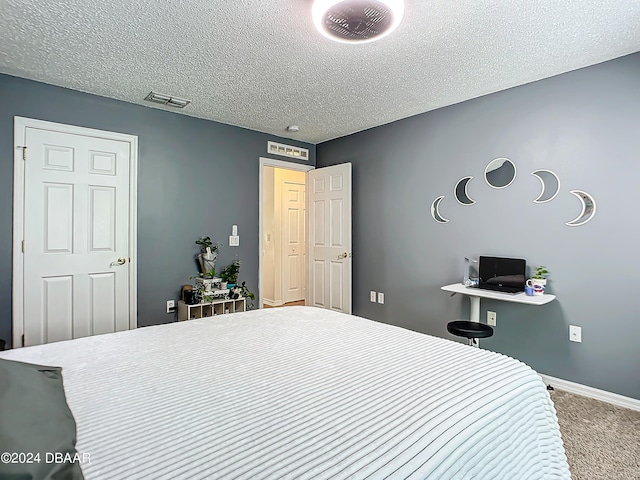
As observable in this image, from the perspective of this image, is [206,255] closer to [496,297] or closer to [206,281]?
[206,281]

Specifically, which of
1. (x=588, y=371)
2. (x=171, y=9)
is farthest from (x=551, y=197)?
(x=171, y=9)

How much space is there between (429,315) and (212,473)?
3273mm

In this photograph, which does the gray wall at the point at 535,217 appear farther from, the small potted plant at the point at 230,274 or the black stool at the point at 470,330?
the small potted plant at the point at 230,274

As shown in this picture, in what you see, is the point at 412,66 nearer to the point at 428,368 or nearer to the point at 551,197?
the point at 551,197

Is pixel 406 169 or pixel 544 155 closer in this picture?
pixel 544 155

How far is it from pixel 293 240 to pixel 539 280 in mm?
3991

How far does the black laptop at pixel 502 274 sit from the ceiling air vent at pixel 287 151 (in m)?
2.74

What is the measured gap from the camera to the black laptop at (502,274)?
288cm

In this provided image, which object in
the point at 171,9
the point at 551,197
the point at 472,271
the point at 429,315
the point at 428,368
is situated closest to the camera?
the point at 428,368

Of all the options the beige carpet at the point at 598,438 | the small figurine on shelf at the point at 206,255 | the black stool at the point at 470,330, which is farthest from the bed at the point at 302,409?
the small figurine on shelf at the point at 206,255

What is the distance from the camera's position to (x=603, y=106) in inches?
101

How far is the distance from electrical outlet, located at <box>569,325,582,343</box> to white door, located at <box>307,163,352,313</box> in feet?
7.27

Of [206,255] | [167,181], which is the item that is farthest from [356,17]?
[206,255]

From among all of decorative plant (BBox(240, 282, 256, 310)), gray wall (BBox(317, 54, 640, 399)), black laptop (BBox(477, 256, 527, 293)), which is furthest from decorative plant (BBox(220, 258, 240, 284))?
black laptop (BBox(477, 256, 527, 293))
